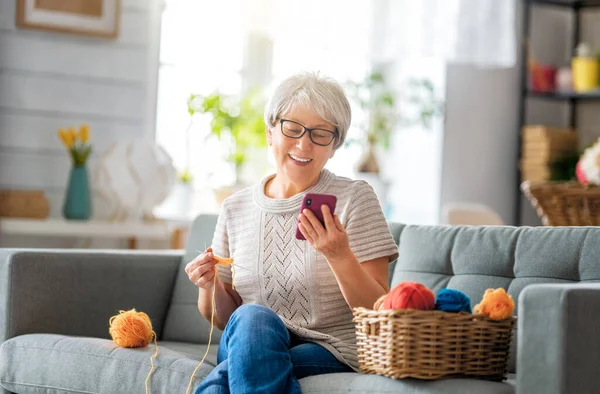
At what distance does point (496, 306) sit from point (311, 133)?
57 centimetres

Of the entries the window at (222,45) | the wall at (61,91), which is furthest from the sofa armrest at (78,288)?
the window at (222,45)

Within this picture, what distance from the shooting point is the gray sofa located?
5.37ft

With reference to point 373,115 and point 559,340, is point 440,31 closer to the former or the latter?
point 373,115

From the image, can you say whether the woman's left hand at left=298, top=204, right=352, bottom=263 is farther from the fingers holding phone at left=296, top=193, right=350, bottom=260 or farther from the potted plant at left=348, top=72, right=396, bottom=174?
the potted plant at left=348, top=72, right=396, bottom=174

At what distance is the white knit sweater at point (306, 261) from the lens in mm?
2045

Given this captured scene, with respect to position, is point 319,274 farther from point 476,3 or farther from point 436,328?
point 476,3

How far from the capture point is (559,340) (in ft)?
5.28

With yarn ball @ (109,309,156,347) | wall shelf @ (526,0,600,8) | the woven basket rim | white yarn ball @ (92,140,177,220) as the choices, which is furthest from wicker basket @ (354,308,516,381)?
wall shelf @ (526,0,600,8)

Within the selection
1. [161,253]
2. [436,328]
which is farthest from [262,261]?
[161,253]

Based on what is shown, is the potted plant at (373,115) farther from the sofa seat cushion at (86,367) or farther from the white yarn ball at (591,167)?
the sofa seat cushion at (86,367)

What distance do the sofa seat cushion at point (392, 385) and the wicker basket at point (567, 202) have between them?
0.89 m

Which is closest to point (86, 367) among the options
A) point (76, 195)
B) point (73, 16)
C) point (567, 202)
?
point (567, 202)

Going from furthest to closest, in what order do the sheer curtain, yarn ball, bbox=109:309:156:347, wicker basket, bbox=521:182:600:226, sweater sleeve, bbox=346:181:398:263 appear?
the sheer curtain < wicker basket, bbox=521:182:600:226 < yarn ball, bbox=109:309:156:347 < sweater sleeve, bbox=346:181:398:263

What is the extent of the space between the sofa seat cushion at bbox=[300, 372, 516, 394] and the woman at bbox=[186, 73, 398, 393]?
0.26 feet
